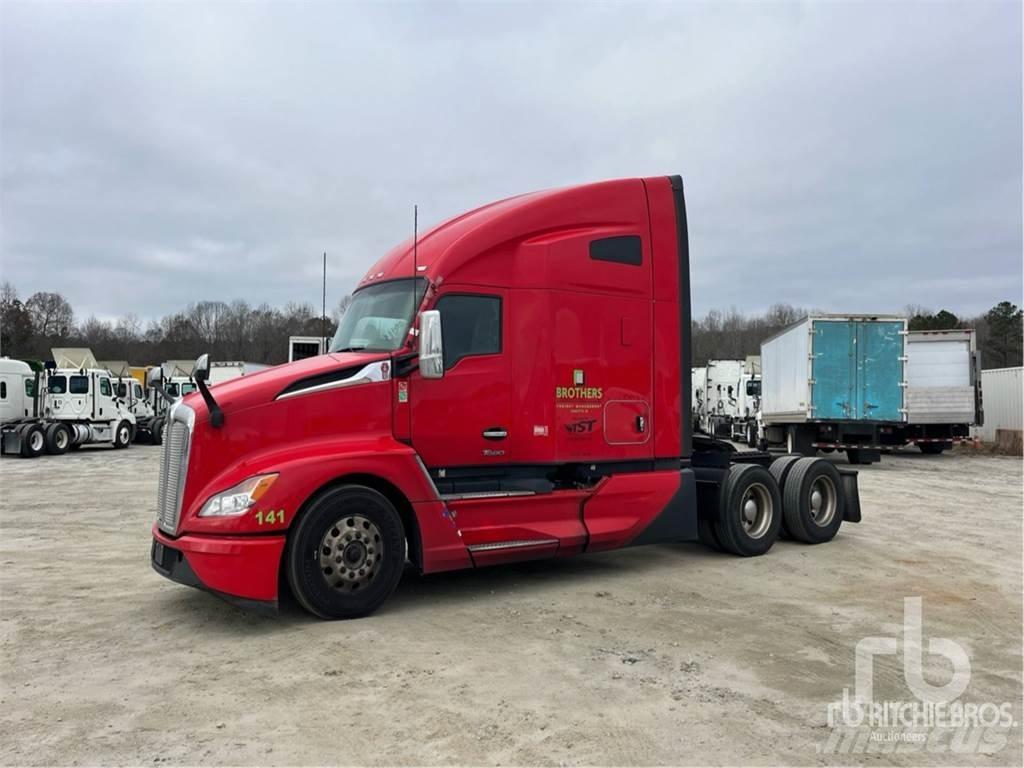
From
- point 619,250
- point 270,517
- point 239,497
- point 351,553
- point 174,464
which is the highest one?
point 619,250

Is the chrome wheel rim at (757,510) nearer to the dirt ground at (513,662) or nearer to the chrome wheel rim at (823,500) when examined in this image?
the dirt ground at (513,662)

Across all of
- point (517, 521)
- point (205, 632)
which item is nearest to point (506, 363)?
point (517, 521)

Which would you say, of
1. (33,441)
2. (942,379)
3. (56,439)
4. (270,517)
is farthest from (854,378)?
(33,441)

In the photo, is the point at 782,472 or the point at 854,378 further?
the point at 854,378

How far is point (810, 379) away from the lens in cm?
1905

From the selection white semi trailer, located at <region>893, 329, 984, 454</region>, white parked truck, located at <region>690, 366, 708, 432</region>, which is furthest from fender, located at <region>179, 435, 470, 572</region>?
white parked truck, located at <region>690, 366, 708, 432</region>

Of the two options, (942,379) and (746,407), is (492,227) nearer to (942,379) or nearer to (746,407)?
(942,379)

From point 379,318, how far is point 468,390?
1076mm

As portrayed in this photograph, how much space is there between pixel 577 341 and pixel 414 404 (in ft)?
5.83

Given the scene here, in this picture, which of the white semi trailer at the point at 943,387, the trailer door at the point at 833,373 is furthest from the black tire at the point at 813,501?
the white semi trailer at the point at 943,387

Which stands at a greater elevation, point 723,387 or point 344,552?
point 723,387

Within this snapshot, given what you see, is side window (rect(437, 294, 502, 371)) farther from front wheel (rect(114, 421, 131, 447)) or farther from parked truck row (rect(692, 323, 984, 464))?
front wheel (rect(114, 421, 131, 447))

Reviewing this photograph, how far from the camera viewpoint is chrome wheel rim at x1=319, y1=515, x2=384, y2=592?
5.84 m

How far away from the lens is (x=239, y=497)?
5.52 metres
